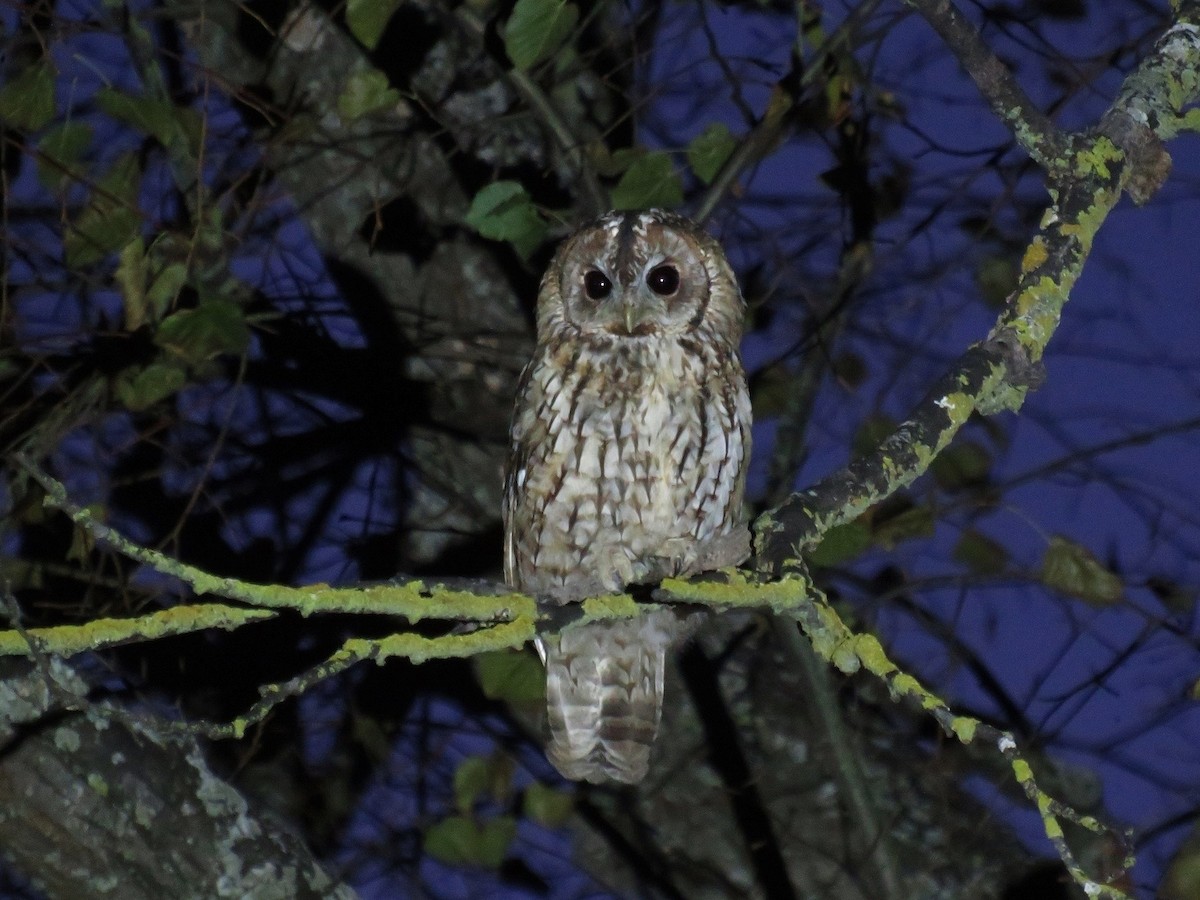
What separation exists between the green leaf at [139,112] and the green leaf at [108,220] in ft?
0.49

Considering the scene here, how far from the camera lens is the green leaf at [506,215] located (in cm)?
314

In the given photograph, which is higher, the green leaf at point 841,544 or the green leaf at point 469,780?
the green leaf at point 841,544

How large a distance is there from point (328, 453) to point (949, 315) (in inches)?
84.5

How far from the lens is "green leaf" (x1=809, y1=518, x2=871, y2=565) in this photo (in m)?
3.66

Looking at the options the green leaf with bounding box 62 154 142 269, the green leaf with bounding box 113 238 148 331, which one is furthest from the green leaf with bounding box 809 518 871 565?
the green leaf with bounding box 62 154 142 269

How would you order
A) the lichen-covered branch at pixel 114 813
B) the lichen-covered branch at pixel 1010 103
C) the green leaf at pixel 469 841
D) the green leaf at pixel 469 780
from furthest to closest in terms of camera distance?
the green leaf at pixel 469 780
the green leaf at pixel 469 841
the lichen-covered branch at pixel 114 813
the lichen-covered branch at pixel 1010 103

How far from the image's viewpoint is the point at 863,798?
3.89 metres

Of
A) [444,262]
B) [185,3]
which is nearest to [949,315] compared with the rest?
[444,262]

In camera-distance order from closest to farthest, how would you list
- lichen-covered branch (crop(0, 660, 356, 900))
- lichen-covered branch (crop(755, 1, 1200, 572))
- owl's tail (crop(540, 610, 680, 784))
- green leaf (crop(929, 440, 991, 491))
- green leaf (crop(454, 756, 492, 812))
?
lichen-covered branch (crop(755, 1, 1200, 572)) < lichen-covered branch (crop(0, 660, 356, 900)) < owl's tail (crop(540, 610, 680, 784)) < green leaf (crop(454, 756, 492, 812)) < green leaf (crop(929, 440, 991, 491))

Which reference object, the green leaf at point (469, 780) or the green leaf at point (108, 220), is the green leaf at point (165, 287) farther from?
the green leaf at point (469, 780)

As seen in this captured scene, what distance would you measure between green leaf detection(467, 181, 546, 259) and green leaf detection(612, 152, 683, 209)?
34 cm

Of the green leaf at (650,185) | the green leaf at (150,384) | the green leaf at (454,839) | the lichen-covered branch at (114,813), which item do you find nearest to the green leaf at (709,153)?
the green leaf at (650,185)

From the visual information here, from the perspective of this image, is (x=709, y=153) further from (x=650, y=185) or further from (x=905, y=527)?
(x=905, y=527)

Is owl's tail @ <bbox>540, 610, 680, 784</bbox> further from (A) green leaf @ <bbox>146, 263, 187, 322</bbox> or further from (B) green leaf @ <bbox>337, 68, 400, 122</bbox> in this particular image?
(B) green leaf @ <bbox>337, 68, 400, 122</bbox>
